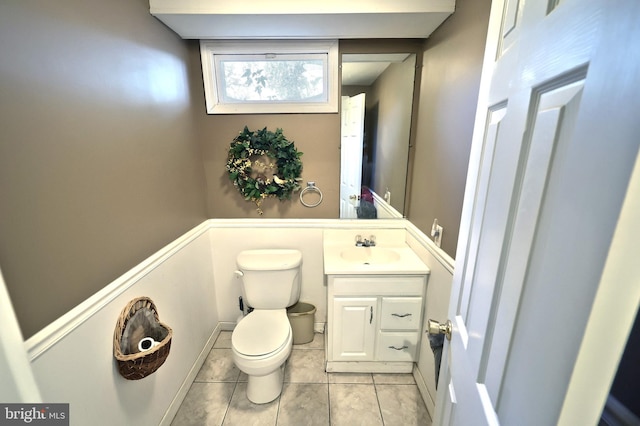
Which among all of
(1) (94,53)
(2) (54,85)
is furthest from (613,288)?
(1) (94,53)

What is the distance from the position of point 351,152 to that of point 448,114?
29.1 inches

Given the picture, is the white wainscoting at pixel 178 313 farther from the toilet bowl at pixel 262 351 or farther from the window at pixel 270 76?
the window at pixel 270 76

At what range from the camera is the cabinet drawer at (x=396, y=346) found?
1720mm

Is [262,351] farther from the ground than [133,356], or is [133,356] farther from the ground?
[133,356]

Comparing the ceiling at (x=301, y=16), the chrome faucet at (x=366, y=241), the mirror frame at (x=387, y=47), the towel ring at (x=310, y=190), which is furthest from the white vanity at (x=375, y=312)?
the ceiling at (x=301, y=16)

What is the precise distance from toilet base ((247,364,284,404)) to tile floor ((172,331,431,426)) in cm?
4

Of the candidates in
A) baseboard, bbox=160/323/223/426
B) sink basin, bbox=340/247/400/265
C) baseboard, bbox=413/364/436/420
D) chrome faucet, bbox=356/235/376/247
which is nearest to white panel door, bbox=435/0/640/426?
baseboard, bbox=413/364/436/420

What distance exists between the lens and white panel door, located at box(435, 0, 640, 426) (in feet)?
1.02

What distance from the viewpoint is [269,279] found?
72.3 inches

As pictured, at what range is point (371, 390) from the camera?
5.56 ft

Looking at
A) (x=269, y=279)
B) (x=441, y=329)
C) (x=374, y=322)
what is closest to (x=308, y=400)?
(x=374, y=322)

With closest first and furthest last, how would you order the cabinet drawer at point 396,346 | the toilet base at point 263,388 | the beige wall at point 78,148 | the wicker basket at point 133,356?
the beige wall at point 78,148 → the wicker basket at point 133,356 → the toilet base at point 263,388 → the cabinet drawer at point 396,346

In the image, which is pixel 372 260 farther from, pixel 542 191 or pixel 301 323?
pixel 542 191

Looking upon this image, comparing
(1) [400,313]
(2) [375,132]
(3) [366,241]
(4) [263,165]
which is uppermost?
(2) [375,132]
